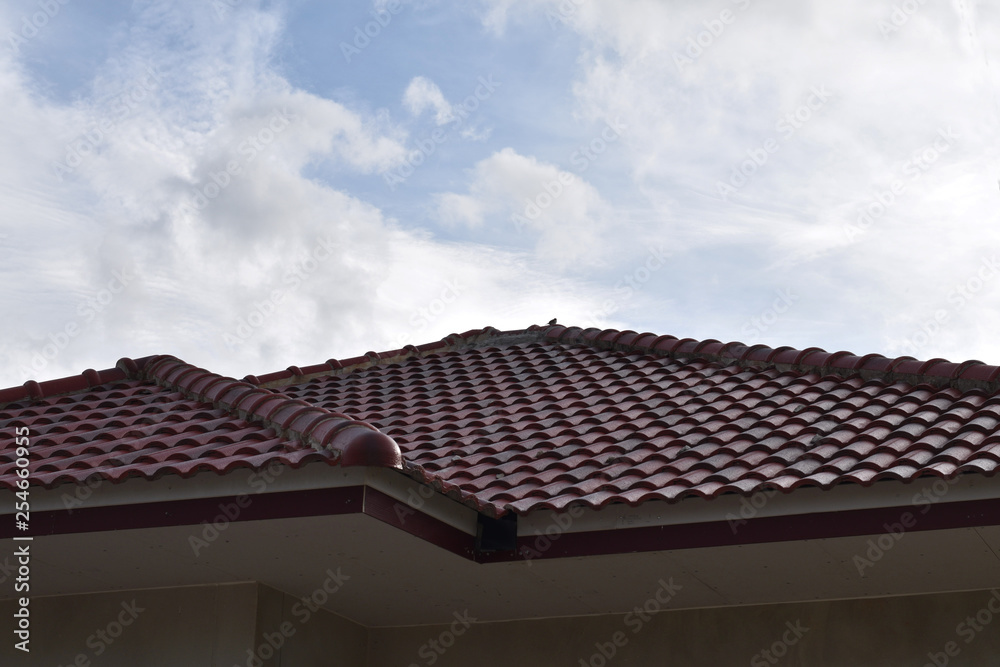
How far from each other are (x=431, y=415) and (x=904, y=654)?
3.60 m

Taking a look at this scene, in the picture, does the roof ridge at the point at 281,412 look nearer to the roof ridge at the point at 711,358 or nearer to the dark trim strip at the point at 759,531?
the dark trim strip at the point at 759,531

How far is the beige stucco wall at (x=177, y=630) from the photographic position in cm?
660

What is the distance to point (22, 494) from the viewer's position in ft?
18.7

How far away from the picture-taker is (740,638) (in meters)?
6.76

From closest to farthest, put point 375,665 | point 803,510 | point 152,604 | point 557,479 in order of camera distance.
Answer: point 803,510, point 557,479, point 152,604, point 375,665

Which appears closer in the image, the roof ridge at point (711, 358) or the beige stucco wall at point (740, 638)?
the beige stucco wall at point (740, 638)

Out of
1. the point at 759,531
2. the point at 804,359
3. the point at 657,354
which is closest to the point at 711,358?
the point at 657,354

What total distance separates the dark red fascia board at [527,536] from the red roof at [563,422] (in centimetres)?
18

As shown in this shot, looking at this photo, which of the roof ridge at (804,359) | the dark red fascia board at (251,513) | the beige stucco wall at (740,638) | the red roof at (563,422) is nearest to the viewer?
the dark red fascia board at (251,513)

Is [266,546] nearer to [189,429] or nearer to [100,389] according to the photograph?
[189,429]

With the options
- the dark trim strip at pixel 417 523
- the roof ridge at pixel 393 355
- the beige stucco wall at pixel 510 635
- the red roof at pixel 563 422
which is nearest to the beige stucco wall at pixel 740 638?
the beige stucco wall at pixel 510 635

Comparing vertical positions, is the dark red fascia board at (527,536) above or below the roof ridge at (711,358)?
below

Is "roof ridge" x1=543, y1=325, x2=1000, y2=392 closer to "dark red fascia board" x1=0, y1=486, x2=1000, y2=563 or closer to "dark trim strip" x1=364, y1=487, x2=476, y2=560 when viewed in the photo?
"dark red fascia board" x1=0, y1=486, x2=1000, y2=563

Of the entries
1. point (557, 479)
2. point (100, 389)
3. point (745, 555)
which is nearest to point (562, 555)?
point (557, 479)
